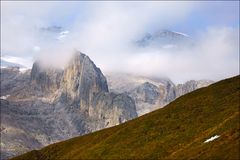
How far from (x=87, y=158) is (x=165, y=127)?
17222 mm

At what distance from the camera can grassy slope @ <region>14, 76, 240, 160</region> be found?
72500 mm

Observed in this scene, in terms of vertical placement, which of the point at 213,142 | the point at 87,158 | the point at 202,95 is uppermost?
the point at 213,142

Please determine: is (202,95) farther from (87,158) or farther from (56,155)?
(56,155)

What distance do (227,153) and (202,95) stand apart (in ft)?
199

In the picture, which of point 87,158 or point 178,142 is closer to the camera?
point 178,142

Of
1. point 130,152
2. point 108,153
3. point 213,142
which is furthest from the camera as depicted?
point 108,153

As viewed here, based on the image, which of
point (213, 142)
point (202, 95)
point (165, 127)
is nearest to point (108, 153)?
point (165, 127)

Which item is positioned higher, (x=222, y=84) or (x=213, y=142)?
(x=213, y=142)

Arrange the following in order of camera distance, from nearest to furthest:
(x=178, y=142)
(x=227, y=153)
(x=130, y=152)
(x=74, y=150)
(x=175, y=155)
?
(x=227, y=153) → (x=175, y=155) → (x=178, y=142) → (x=130, y=152) → (x=74, y=150)

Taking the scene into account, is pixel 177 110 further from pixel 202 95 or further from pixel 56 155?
pixel 56 155

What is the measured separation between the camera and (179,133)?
308 ft

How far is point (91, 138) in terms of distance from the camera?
431ft

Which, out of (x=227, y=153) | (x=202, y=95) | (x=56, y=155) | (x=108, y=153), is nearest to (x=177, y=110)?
(x=202, y=95)

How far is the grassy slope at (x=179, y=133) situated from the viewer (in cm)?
7250
